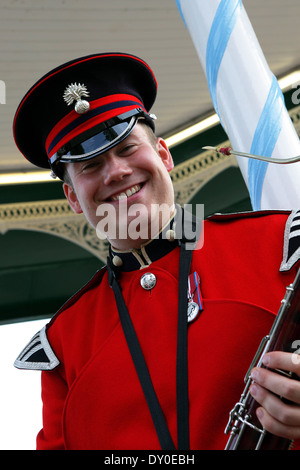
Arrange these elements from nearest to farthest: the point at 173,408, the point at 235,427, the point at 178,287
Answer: the point at 235,427, the point at 173,408, the point at 178,287

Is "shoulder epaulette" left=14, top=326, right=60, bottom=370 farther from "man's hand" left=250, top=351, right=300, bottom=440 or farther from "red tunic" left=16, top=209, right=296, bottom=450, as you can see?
"man's hand" left=250, top=351, right=300, bottom=440

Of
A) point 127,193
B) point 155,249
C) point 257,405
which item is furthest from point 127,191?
point 257,405

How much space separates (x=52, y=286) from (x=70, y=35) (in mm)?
1439

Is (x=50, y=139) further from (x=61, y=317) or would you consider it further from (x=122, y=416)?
(x=122, y=416)

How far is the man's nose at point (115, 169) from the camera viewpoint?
1.20 meters

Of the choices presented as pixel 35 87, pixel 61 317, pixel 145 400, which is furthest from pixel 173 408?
pixel 35 87

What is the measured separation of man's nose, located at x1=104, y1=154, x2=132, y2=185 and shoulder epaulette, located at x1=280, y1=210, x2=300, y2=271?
331mm

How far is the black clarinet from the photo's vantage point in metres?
0.92

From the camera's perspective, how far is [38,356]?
127 cm

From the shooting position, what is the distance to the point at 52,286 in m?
3.55

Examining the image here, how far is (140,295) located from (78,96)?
0.44 meters

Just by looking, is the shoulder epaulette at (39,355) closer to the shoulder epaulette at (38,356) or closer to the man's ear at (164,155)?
the shoulder epaulette at (38,356)

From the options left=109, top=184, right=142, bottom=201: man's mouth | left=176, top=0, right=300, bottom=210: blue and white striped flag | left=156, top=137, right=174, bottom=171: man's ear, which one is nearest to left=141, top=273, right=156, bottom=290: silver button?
left=109, top=184, right=142, bottom=201: man's mouth

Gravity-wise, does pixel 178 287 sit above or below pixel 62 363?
above
